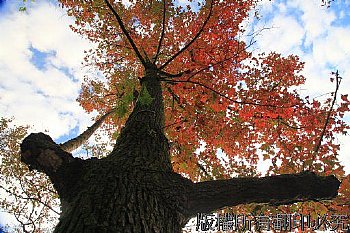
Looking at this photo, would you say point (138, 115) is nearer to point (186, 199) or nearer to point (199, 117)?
point (186, 199)

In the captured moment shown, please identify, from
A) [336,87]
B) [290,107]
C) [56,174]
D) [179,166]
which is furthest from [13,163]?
[336,87]

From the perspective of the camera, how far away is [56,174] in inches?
121

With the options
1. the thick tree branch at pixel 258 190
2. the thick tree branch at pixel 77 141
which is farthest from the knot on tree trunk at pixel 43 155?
the thick tree branch at pixel 77 141

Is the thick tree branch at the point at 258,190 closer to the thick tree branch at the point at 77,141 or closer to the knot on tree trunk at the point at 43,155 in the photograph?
the knot on tree trunk at the point at 43,155

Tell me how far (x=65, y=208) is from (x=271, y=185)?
92.6 inches

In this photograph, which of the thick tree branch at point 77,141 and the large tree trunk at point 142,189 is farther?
the thick tree branch at point 77,141

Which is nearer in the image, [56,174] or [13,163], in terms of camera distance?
[56,174]

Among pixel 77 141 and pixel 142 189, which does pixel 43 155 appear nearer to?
pixel 142 189

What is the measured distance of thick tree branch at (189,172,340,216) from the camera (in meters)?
3.03

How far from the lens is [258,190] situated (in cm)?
306

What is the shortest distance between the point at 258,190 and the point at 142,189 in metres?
1.37

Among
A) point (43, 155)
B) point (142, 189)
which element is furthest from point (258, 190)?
point (43, 155)

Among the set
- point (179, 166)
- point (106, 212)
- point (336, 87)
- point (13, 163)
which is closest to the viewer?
point (106, 212)

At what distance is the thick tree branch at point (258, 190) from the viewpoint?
3.03m
